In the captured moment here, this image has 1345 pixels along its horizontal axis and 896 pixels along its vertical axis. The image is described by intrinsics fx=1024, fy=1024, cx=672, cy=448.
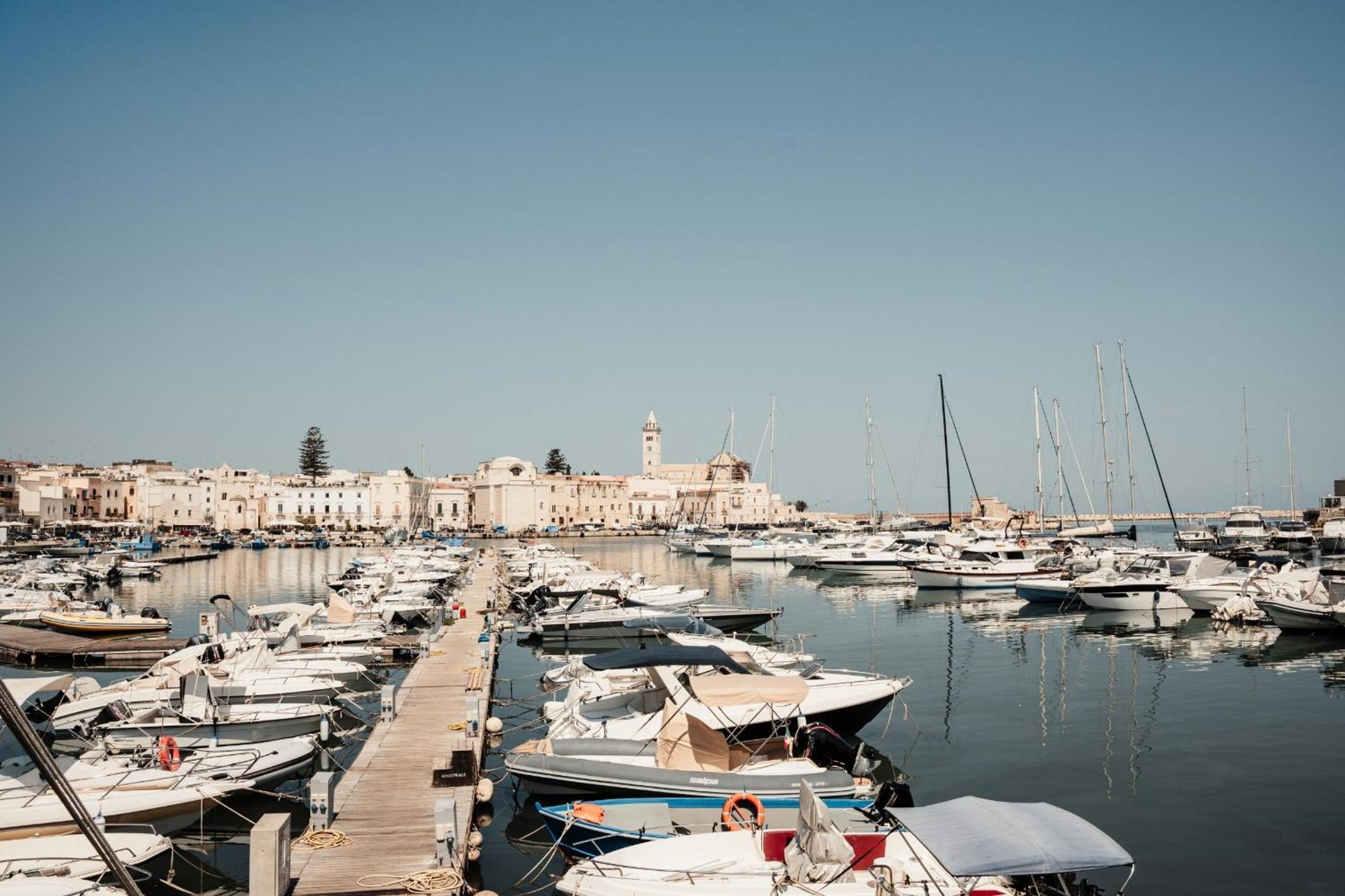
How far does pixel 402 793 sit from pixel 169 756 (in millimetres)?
3764

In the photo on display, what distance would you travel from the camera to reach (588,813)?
43.4 ft

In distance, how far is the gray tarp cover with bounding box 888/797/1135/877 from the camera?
8.70 meters

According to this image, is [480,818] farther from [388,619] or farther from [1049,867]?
[388,619]

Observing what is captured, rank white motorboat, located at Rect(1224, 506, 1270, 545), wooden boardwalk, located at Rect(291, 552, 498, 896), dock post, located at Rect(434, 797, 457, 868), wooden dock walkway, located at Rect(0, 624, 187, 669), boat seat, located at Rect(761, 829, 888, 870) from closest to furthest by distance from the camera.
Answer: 1. boat seat, located at Rect(761, 829, 888, 870)
2. wooden boardwalk, located at Rect(291, 552, 498, 896)
3. dock post, located at Rect(434, 797, 457, 868)
4. wooden dock walkway, located at Rect(0, 624, 187, 669)
5. white motorboat, located at Rect(1224, 506, 1270, 545)

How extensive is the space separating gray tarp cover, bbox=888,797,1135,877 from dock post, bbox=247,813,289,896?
21.1 feet

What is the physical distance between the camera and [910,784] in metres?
17.6

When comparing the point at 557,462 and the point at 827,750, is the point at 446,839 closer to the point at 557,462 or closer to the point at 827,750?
the point at 827,750

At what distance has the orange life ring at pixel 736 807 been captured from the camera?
1291 centimetres

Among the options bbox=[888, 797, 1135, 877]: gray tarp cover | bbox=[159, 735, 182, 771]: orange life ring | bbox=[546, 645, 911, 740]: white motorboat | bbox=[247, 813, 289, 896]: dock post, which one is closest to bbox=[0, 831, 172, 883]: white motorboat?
bbox=[247, 813, 289, 896]: dock post

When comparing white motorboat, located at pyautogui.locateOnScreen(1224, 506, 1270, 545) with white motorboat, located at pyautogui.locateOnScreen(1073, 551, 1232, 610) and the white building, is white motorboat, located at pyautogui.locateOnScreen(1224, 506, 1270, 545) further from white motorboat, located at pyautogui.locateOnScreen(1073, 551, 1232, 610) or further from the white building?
the white building

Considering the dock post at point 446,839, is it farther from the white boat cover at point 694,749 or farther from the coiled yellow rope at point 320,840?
the white boat cover at point 694,749

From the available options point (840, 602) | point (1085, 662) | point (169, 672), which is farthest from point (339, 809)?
point (840, 602)

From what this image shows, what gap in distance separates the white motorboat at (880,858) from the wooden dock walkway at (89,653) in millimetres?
25735

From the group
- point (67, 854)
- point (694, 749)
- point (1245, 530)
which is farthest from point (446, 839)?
point (1245, 530)
